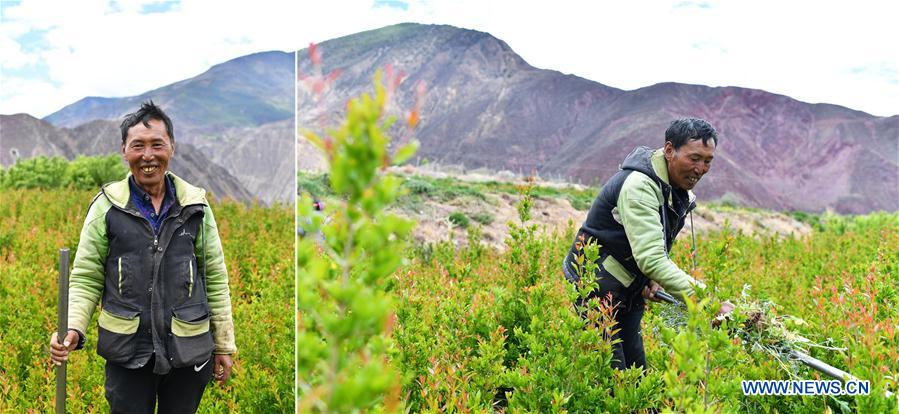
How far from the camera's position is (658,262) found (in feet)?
8.28

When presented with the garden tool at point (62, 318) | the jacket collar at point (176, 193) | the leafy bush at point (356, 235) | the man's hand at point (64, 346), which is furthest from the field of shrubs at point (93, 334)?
the leafy bush at point (356, 235)

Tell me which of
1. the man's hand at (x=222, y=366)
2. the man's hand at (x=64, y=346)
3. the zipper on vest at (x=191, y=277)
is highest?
A: the zipper on vest at (x=191, y=277)

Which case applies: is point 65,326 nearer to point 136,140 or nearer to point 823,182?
point 136,140

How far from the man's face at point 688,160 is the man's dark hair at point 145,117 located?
201cm

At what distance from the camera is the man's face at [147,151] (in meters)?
2.27

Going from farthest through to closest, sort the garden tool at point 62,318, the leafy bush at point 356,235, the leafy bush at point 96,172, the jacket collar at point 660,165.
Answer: the leafy bush at point 96,172 → the jacket collar at point 660,165 → the garden tool at point 62,318 → the leafy bush at point 356,235

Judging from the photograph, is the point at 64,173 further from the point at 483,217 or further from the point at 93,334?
the point at 93,334

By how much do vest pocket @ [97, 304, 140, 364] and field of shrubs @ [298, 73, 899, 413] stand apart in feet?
2.58

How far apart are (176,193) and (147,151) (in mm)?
196

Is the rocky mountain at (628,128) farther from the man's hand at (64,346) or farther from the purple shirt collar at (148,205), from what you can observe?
the man's hand at (64,346)

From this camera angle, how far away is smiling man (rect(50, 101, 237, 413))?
227 cm

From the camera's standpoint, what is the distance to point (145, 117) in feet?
7.58

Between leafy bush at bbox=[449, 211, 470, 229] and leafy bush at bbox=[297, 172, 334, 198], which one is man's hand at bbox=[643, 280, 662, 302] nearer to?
leafy bush at bbox=[449, 211, 470, 229]

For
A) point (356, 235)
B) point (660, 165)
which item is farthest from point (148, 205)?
point (660, 165)
